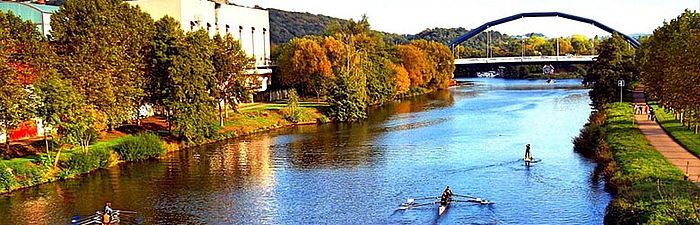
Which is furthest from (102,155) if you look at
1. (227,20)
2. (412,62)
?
(412,62)

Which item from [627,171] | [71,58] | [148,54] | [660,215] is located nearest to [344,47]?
[148,54]

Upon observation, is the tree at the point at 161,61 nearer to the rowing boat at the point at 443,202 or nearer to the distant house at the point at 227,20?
the distant house at the point at 227,20

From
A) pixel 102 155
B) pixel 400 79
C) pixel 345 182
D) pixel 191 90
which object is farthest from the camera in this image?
pixel 400 79

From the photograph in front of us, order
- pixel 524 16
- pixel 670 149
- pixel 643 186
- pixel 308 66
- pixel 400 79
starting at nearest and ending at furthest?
pixel 643 186
pixel 670 149
pixel 308 66
pixel 400 79
pixel 524 16

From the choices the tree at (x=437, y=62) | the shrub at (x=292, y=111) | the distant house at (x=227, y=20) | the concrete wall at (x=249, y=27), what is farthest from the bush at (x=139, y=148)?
the tree at (x=437, y=62)

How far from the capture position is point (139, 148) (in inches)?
1745

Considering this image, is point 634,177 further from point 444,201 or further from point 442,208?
point 442,208

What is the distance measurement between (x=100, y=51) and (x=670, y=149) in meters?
31.1

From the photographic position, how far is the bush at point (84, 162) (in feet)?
128

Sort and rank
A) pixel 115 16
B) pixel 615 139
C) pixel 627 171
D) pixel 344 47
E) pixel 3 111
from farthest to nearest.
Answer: pixel 344 47 < pixel 115 16 < pixel 615 139 < pixel 3 111 < pixel 627 171

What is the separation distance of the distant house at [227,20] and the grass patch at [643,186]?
3094 centimetres

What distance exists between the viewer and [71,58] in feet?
137

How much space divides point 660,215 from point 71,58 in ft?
107

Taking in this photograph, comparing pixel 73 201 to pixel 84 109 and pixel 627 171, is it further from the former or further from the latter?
pixel 627 171
